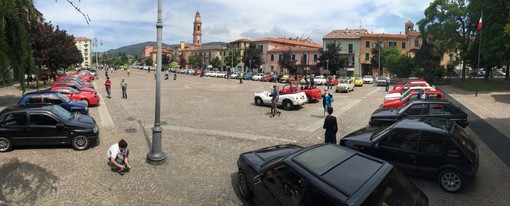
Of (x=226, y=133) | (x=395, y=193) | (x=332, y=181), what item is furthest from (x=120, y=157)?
(x=395, y=193)

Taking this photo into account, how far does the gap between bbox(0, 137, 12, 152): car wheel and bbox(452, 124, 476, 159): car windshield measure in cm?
1194

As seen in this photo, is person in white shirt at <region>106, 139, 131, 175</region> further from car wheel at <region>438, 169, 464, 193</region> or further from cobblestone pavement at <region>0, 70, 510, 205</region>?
car wheel at <region>438, 169, 464, 193</region>

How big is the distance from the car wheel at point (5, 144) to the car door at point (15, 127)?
0.10m

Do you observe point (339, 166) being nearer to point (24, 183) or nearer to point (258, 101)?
point (24, 183)

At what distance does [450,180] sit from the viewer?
7.09 metres

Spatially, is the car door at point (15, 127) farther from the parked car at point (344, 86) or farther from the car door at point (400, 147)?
the parked car at point (344, 86)

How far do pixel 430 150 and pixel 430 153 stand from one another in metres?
0.07

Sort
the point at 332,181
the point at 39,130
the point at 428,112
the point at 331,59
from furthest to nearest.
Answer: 1. the point at 331,59
2. the point at 428,112
3. the point at 39,130
4. the point at 332,181

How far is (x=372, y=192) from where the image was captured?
406 centimetres

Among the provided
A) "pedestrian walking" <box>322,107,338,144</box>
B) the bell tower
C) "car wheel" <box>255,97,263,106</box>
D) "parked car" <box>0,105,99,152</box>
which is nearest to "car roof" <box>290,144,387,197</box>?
"pedestrian walking" <box>322,107,338,144</box>

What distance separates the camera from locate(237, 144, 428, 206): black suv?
407 centimetres

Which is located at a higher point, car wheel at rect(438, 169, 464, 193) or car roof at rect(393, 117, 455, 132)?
car roof at rect(393, 117, 455, 132)

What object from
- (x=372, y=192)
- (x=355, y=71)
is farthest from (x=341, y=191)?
(x=355, y=71)

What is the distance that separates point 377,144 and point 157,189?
17.0 ft
